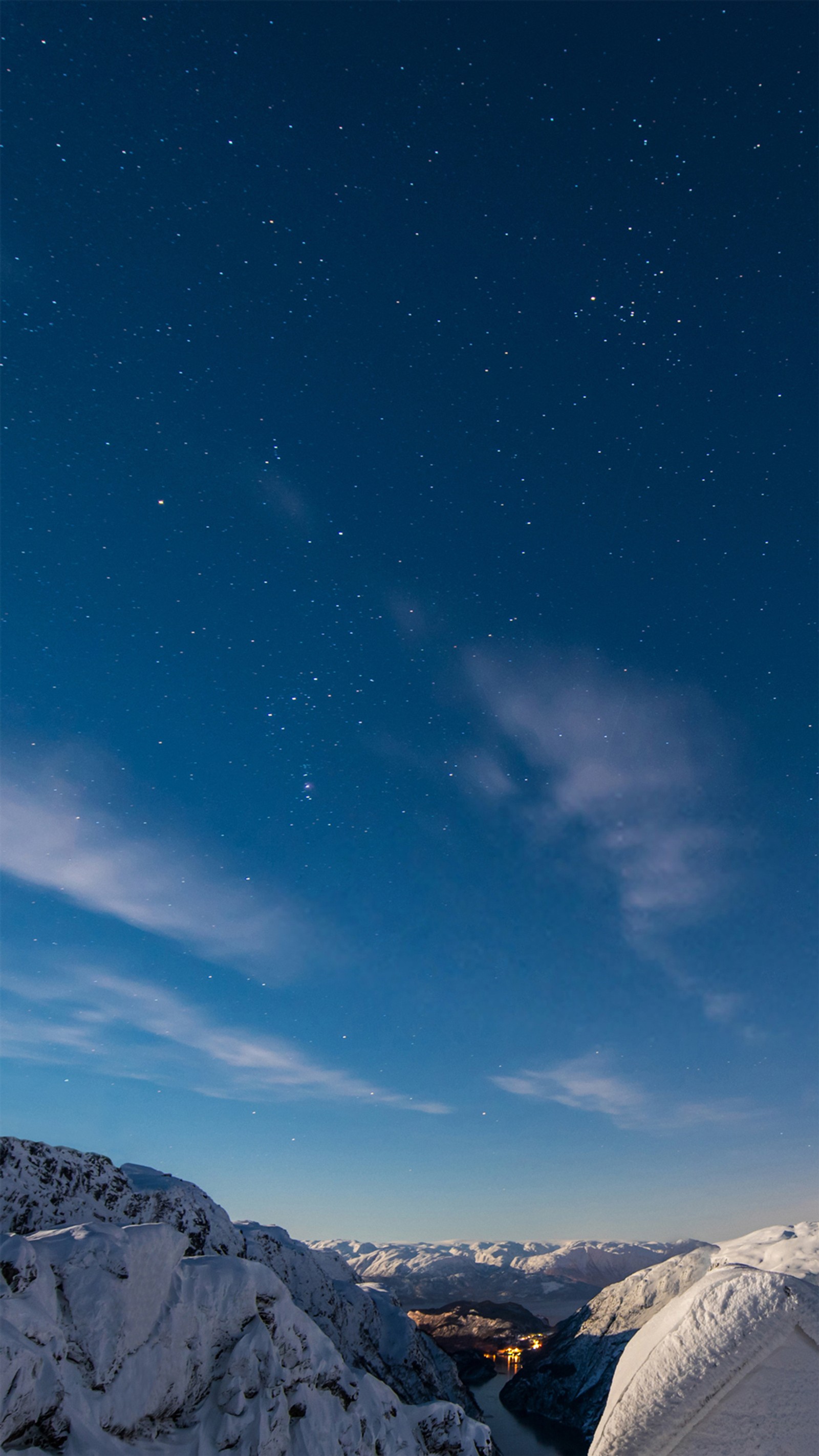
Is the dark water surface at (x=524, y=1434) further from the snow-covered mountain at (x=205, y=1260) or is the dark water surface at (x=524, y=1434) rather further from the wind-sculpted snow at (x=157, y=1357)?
the wind-sculpted snow at (x=157, y=1357)

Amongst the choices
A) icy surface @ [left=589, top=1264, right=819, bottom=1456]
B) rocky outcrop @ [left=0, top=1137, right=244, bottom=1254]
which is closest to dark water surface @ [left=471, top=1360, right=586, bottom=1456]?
rocky outcrop @ [left=0, top=1137, right=244, bottom=1254]

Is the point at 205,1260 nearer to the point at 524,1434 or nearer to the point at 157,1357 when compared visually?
the point at 157,1357

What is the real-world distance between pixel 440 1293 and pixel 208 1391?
17923 centimetres

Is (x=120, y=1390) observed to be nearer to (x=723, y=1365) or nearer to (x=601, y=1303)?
(x=723, y=1365)

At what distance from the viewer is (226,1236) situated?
2616cm

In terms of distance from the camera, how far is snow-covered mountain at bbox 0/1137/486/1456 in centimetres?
1366

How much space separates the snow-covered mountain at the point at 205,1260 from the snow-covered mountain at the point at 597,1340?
39.8 ft

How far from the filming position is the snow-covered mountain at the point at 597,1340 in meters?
45.5

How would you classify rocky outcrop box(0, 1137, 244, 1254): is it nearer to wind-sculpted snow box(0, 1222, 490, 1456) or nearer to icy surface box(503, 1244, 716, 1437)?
wind-sculpted snow box(0, 1222, 490, 1456)

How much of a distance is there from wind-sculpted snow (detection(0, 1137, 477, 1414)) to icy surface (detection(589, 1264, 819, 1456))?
13803 mm

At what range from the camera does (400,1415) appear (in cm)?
2042

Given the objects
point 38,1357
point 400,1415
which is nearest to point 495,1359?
point 400,1415

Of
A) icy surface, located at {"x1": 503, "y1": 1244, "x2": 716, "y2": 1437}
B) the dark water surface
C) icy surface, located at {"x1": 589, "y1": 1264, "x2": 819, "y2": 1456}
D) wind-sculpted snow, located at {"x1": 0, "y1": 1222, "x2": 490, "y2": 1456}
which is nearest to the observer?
icy surface, located at {"x1": 589, "y1": 1264, "x2": 819, "y2": 1456}

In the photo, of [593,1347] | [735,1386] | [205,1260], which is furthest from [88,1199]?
[593,1347]
